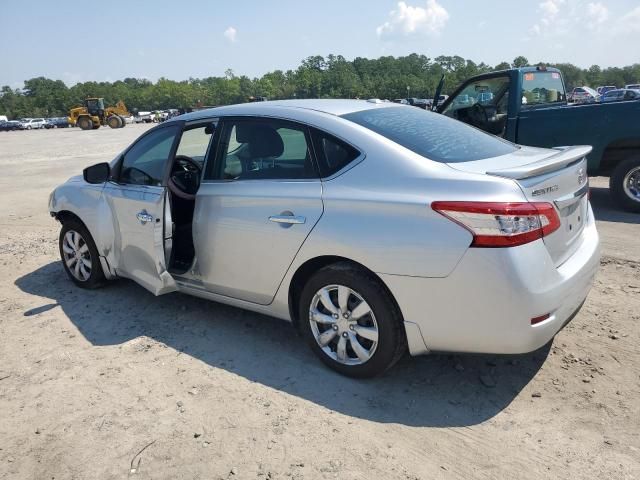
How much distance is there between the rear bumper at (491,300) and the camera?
259 cm

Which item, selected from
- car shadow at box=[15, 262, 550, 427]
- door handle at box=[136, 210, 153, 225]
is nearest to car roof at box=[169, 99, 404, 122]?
door handle at box=[136, 210, 153, 225]

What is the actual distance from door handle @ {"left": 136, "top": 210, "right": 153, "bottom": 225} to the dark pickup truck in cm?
567

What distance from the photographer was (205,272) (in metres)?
3.89

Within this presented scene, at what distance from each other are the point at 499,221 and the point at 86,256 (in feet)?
12.9

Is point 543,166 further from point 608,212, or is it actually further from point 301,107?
point 608,212

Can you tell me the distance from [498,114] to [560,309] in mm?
5880

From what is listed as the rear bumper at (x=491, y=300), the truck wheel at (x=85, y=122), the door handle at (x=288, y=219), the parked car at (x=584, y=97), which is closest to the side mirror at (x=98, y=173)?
the door handle at (x=288, y=219)

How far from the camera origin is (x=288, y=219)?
10.8 feet

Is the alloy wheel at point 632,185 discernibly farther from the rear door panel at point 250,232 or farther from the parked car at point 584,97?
the rear door panel at point 250,232

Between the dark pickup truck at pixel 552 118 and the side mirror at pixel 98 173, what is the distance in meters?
5.65

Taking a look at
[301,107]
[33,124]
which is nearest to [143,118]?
[33,124]

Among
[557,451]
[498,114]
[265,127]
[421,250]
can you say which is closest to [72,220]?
[265,127]

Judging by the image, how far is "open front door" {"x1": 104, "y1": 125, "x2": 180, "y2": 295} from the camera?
3916 mm

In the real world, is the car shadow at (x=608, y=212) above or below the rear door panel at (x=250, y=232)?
below
